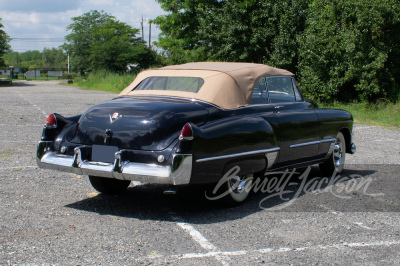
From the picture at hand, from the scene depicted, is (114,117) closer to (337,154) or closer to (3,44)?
(337,154)

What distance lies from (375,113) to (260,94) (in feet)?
44.5

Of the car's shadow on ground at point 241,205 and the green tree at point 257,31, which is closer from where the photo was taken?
the car's shadow on ground at point 241,205

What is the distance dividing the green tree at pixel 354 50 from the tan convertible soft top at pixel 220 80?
14.6 metres

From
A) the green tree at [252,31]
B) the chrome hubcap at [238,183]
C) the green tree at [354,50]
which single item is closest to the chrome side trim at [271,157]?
the chrome hubcap at [238,183]

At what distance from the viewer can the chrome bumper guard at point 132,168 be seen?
446cm

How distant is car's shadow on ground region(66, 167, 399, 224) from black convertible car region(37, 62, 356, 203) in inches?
9.6

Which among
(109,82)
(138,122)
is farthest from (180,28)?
(138,122)

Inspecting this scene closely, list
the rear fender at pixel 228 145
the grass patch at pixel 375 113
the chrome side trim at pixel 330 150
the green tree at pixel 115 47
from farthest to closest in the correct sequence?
the green tree at pixel 115 47, the grass patch at pixel 375 113, the chrome side trim at pixel 330 150, the rear fender at pixel 228 145

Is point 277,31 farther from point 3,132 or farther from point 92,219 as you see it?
point 92,219

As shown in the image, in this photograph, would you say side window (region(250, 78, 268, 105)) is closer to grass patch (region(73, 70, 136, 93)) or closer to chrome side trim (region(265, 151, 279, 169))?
chrome side trim (region(265, 151, 279, 169))

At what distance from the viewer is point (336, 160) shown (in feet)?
23.1

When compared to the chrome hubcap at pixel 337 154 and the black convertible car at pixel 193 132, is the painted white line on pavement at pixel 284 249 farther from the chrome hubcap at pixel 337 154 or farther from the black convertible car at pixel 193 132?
the chrome hubcap at pixel 337 154

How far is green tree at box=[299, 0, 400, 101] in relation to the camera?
63.0 ft

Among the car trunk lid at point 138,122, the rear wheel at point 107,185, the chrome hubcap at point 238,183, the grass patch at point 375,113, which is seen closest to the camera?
the car trunk lid at point 138,122
